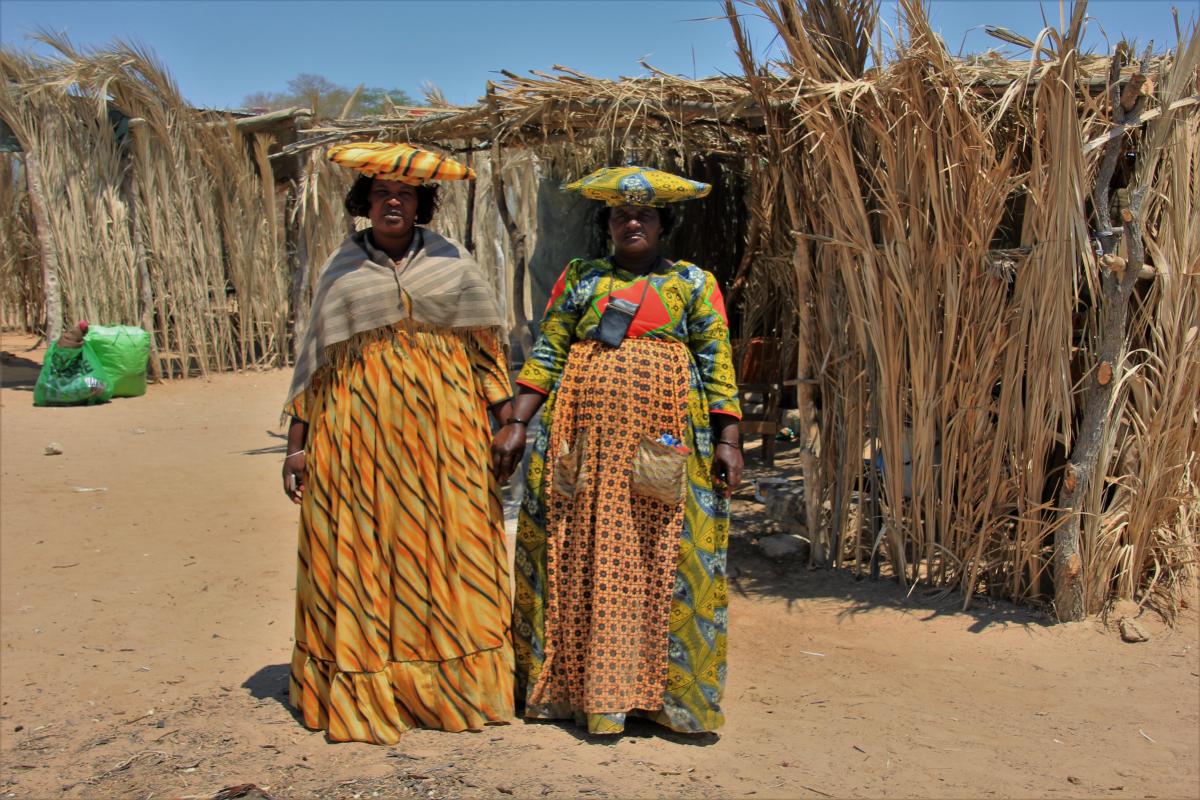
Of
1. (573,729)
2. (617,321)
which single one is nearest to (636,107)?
(617,321)

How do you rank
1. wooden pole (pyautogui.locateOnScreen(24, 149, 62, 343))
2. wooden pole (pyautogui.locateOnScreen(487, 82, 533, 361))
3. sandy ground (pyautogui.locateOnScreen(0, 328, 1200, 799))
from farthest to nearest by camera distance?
wooden pole (pyautogui.locateOnScreen(24, 149, 62, 343)) → wooden pole (pyautogui.locateOnScreen(487, 82, 533, 361)) → sandy ground (pyautogui.locateOnScreen(0, 328, 1200, 799))

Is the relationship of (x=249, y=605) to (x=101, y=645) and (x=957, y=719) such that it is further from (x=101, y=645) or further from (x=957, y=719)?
(x=957, y=719)

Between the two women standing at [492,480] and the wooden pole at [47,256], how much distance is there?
8.01 meters

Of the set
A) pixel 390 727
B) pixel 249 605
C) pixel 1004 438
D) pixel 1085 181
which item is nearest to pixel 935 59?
pixel 1085 181

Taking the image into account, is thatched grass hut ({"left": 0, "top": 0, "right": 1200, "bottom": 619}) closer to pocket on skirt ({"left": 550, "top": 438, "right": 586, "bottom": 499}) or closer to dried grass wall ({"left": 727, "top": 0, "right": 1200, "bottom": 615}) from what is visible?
dried grass wall ({"left": 727, "top": 0, "right": 1200, "bottom": 615})

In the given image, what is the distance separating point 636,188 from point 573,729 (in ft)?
5.61

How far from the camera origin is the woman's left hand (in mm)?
3230

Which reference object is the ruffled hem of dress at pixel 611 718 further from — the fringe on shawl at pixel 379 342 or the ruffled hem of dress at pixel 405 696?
the fringe on shawl at pixel 379 342

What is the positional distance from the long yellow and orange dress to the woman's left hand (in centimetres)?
73

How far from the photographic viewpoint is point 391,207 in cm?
315

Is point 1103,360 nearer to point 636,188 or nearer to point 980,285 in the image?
point 980,285

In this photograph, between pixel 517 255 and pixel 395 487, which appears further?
pixel 517 255

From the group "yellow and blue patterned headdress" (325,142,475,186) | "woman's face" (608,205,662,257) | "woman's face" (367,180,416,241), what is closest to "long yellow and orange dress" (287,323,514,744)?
"woman's face" (367,180,416,241)

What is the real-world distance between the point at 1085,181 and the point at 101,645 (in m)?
4.30
